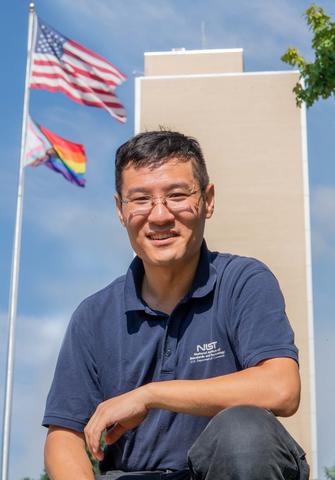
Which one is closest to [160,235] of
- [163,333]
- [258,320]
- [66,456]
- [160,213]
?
[160,213]

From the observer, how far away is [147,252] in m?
2.74

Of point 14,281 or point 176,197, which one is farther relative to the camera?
point 14,281

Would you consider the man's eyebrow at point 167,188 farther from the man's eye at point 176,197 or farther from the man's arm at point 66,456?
the man's arm at point 66,456

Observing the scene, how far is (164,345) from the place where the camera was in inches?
105

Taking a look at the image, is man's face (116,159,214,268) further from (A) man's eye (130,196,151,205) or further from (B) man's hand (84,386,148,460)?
(B) man's hand (84,386,148,460)

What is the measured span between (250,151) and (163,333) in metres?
34.6

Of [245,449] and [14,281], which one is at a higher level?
[14,281]

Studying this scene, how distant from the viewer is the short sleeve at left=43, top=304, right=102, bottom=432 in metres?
2.76

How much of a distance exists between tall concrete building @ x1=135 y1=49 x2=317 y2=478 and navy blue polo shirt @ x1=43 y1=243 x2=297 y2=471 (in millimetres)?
32978

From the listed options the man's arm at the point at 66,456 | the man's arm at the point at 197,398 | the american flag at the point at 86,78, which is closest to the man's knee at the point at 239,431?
the man's arm at the point at 197,398

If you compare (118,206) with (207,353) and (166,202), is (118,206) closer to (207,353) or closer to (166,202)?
(166,202)

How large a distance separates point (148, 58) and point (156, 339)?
121 ft

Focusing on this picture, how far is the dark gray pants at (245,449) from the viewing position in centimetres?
204

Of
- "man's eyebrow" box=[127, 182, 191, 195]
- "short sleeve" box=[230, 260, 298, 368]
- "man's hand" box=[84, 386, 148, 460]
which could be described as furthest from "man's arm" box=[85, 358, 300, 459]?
"man's eyebrow" box=[127, 182, 191, 195]
